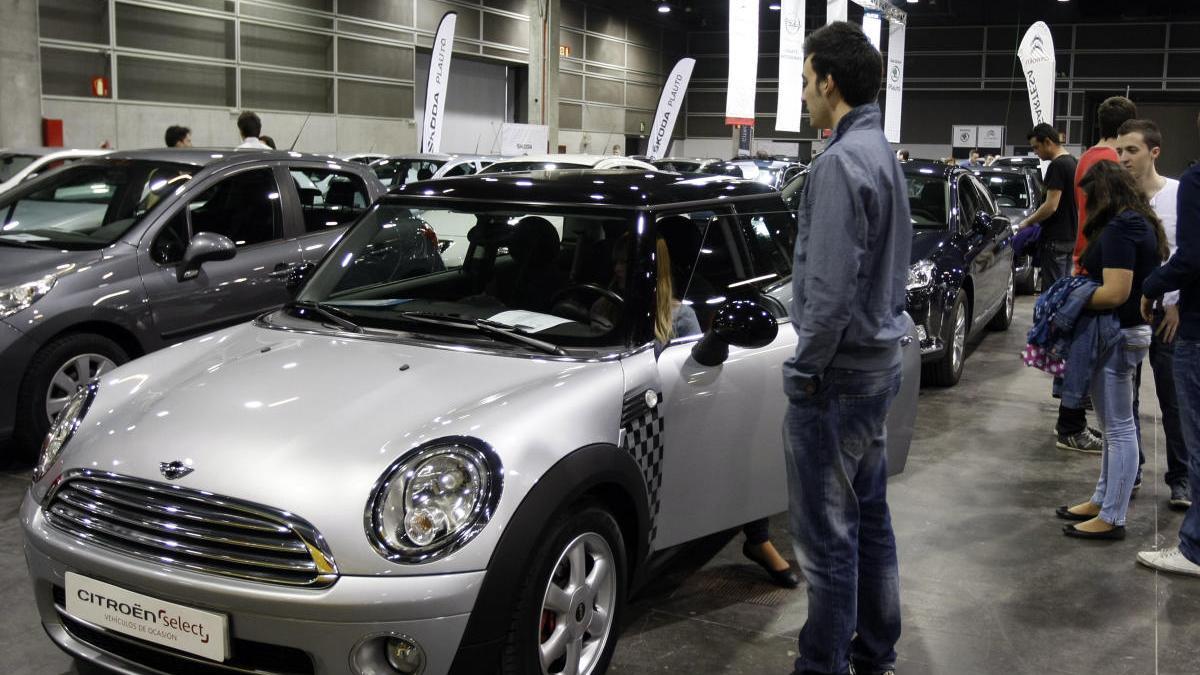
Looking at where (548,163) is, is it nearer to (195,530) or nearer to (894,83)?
(195,530)

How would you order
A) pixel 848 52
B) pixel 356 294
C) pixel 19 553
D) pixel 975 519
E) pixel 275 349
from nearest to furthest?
1. pixel 848 52
2. pixel 275 349
3. pixel 356 294
4. pixel 19 553
5. pixel 975 519

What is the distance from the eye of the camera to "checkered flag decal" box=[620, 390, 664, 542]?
294 cm

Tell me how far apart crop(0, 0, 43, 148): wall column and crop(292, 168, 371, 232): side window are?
36.2 feet

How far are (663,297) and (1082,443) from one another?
3.65 metres

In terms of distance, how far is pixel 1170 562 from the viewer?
4.06 meters

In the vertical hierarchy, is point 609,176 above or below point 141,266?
above

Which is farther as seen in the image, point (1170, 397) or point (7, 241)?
point (7, 241)

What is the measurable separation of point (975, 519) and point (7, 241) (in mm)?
4757

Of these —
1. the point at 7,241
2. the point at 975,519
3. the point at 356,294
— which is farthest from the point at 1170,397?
the point at 7,241

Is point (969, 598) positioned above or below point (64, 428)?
below

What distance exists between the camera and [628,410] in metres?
2.95

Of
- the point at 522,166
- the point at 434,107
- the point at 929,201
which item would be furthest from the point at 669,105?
the point at 929,201

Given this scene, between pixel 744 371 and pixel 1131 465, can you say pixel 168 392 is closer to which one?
pixel 744 371

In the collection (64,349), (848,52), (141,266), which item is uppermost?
(848,52)
